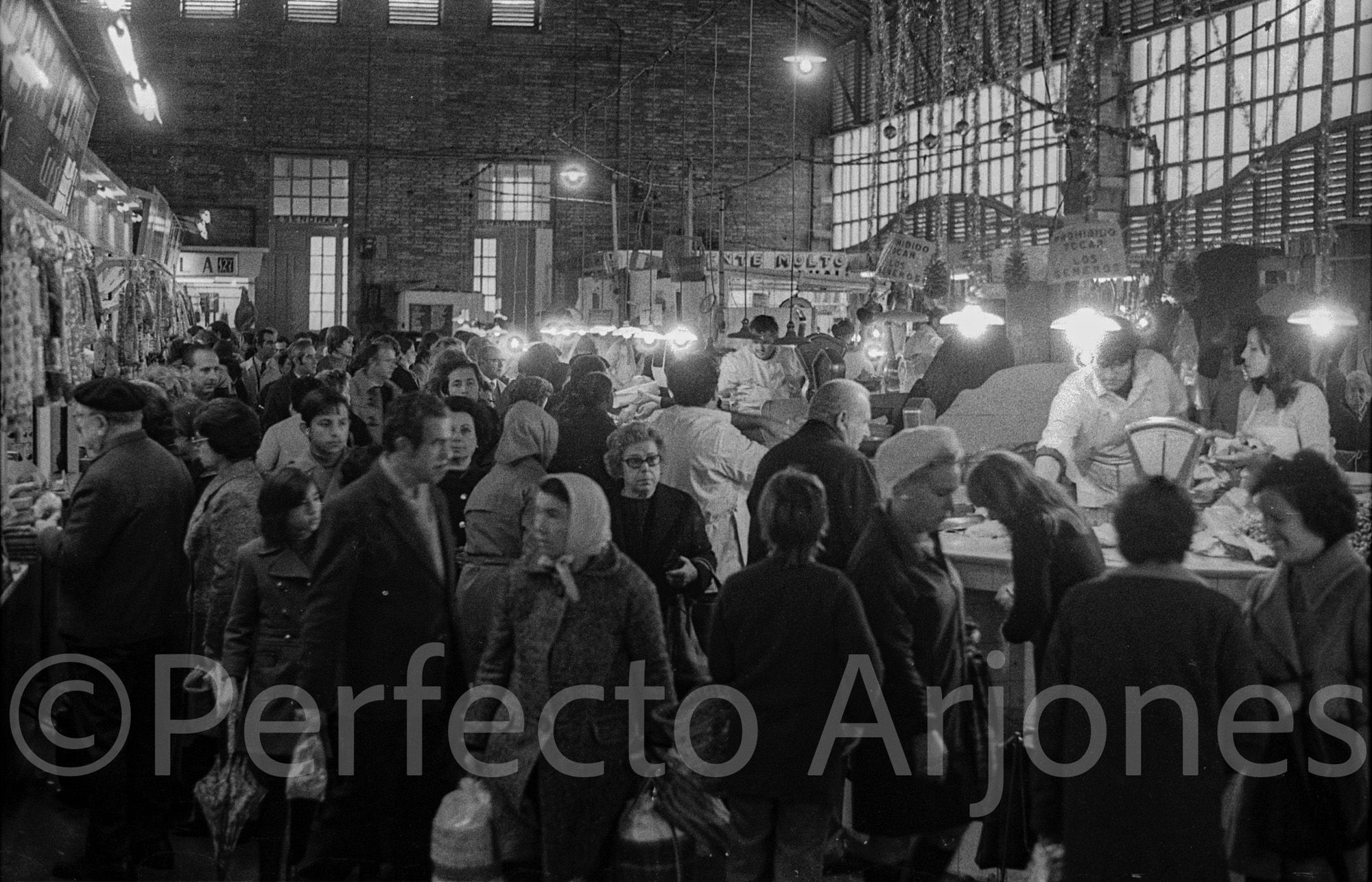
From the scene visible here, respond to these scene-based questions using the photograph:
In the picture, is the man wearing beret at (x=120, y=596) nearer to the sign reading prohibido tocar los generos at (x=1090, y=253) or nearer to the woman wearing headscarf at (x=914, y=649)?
the woman wearing headscarf at (x=914, y=649)

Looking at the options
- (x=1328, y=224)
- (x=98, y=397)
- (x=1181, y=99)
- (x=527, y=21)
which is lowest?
(x=98, y=397)

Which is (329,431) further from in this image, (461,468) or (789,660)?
(789,660)

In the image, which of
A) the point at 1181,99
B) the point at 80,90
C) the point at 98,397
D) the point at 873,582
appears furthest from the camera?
the point at 1181,99

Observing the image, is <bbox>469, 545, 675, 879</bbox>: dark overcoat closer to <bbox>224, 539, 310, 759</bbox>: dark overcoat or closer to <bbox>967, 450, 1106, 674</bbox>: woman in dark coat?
<bbox>224, 539, 310, 759</bbox>: dark overcoat

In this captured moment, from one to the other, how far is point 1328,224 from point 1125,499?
6.41 meters

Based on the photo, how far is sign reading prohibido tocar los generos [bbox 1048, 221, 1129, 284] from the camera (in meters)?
9.40

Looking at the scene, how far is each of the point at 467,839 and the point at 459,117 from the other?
24.4 metres

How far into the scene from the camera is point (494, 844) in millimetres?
4484

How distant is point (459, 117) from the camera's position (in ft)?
90.8

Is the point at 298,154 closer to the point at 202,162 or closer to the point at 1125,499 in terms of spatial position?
the point at 202,162

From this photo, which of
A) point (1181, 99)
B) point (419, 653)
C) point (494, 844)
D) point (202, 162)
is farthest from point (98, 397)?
point (202, 162)

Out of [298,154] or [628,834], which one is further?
[298,154]

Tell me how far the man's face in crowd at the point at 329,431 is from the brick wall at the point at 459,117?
21086 mm

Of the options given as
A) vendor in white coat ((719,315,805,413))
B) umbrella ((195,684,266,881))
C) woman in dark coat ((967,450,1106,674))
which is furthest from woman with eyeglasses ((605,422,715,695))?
vendor in white coat ((719,315,805,413))
